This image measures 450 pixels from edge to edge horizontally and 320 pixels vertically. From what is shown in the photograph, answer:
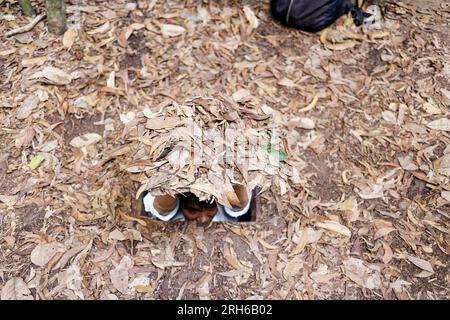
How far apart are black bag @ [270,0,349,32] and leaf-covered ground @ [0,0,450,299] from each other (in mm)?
86

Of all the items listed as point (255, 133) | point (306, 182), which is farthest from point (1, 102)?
point (306, 182)

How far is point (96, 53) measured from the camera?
10.0ft

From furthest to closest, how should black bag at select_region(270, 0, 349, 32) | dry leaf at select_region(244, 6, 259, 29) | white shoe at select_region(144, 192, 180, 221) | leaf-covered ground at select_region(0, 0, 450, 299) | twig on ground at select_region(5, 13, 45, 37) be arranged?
dry leaf at select_region(244, 6, 259, 29) → black bag at select_region(270, 0, 349, 32) → twig on ground at select_region(5, 13, 45, 37) → white shoe at select_region(144, 192, 180, 221) → leaf-covered ground at select_region(0, 0, 450, 299)

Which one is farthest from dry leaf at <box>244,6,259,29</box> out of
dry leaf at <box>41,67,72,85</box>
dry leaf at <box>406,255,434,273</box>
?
dry leaf at <box>406,255,434,273</box>

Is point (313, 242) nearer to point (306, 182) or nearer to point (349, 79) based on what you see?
point (306, 182)

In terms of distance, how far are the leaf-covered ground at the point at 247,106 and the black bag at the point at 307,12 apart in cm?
9

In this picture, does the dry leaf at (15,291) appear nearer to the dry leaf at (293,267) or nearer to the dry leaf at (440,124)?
the dry leaf at (293,267)

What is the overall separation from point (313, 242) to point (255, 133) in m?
0.72

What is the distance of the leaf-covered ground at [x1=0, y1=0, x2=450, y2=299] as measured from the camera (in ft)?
7.76

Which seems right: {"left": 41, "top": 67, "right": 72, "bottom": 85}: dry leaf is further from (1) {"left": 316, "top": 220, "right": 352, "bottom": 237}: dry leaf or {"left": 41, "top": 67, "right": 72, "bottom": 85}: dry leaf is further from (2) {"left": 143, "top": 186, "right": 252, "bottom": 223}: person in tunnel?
(1) {"left": 316, "top": 220, "right": 352, "bottom": 237}: dry leaf

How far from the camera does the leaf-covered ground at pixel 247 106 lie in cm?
237

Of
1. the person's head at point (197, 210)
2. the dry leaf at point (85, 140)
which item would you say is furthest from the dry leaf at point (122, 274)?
the dry leaf at point (85, 140)

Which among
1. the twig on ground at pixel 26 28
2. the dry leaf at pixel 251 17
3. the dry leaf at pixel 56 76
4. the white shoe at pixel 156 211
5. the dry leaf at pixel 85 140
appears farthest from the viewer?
the dry leaf at pixel 251 17

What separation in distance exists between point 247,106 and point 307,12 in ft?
4.03
